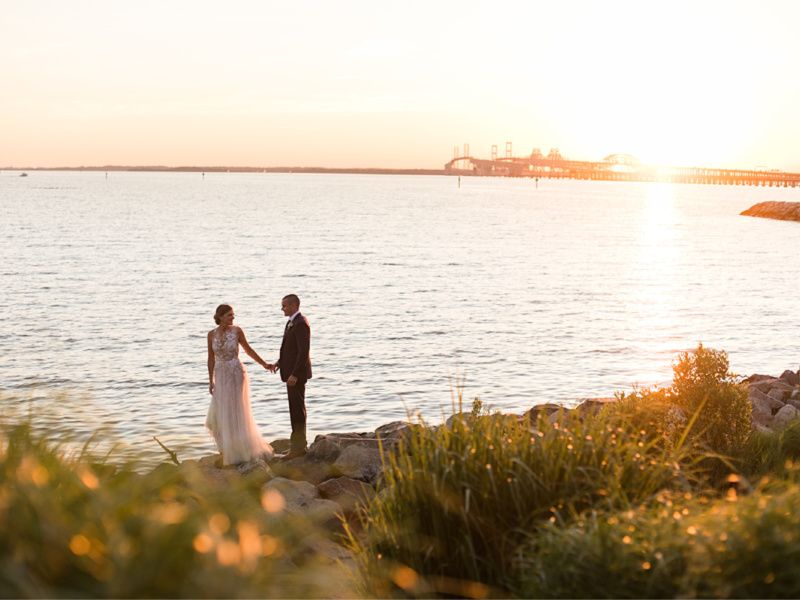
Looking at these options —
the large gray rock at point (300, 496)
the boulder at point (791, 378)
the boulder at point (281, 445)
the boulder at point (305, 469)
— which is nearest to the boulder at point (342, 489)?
the large gray rock at point (300, 496)

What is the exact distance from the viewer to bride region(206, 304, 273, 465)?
40.4 ft

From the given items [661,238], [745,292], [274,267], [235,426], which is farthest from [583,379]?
[661,238]

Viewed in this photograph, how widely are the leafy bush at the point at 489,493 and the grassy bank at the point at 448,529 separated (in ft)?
0.04

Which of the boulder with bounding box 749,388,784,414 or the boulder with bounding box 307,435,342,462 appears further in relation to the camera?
the boulder with bounding box 749,388,784,414

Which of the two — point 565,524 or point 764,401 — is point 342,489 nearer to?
point 565,524

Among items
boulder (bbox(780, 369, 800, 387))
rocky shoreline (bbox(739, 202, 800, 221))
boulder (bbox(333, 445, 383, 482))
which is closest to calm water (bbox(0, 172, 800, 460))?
boulder (bbox(333, 445, 383, 482))

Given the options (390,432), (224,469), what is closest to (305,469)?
(224,469)

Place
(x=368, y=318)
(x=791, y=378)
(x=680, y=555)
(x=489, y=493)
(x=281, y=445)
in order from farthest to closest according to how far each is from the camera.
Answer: (x=368, y=318), (x=791, y=378), (x=281, y=445), (x=489, y=493), (x=680, y=555)

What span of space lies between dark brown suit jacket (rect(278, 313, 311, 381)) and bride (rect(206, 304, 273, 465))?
0.72 m

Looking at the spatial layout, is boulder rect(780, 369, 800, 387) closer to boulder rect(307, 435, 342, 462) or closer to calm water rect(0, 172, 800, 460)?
calm water rect(0, 172, 800, 460)

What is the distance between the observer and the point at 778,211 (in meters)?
121

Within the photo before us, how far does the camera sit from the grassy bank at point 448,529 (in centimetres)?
351

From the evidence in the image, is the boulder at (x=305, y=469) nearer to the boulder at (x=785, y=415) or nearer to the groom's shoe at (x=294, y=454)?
the groom's shoe at (x=294, y=454)

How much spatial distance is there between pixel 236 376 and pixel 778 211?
12126 cm
